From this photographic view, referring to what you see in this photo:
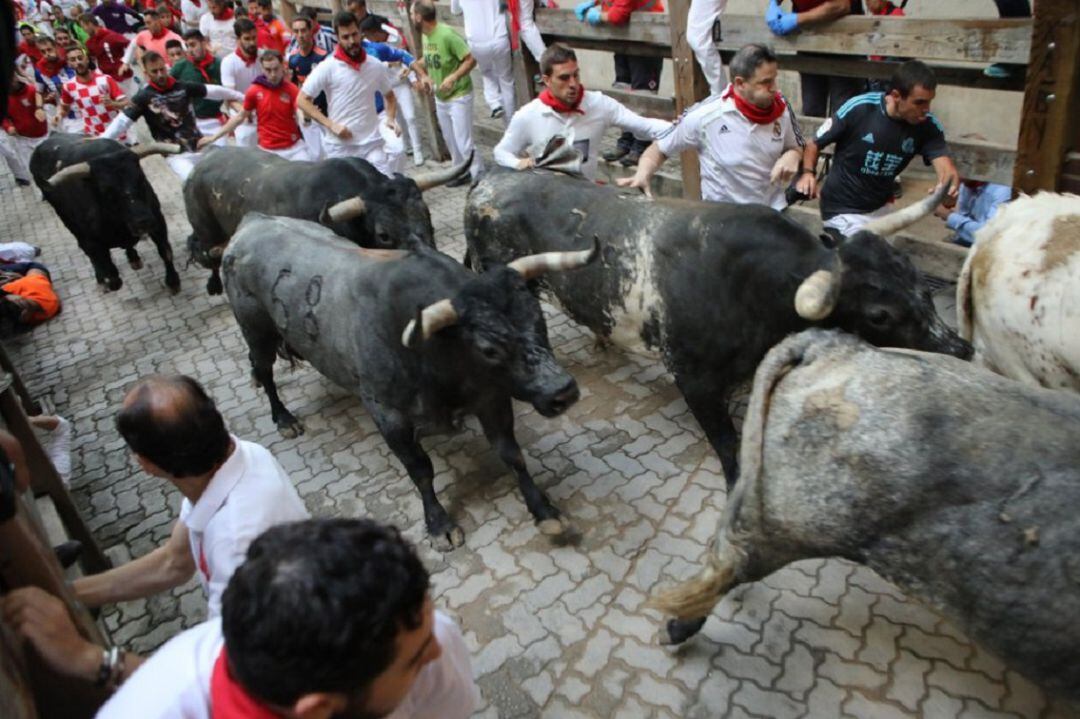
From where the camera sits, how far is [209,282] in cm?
800

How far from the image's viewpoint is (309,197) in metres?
6.04

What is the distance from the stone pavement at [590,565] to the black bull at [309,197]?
4.37 feet

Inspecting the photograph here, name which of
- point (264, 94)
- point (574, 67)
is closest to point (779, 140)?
point (574, 67)

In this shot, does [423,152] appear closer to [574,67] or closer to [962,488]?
[574,67]

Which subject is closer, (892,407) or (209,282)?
(892,407)

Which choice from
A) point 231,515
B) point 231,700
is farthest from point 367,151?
point 231,700

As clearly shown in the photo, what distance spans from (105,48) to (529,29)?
862 cm

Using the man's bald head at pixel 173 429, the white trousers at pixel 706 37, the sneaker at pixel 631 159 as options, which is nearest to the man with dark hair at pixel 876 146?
the white trousers at pixel 706 37

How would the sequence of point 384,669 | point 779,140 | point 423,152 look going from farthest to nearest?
point 423,152 < point 779,140 < point 384,669

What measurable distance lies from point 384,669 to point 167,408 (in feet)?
4.56

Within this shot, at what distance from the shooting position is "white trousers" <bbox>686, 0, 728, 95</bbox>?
21.2 feet

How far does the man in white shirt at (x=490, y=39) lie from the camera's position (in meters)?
8.92

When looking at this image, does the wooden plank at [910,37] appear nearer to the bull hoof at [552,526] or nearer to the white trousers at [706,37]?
the white trousers at [706,37]

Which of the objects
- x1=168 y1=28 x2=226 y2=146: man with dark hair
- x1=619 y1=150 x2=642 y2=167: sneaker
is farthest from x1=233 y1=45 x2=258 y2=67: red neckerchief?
x1=619 y1=150 x2=642 y2=167: sneaker
